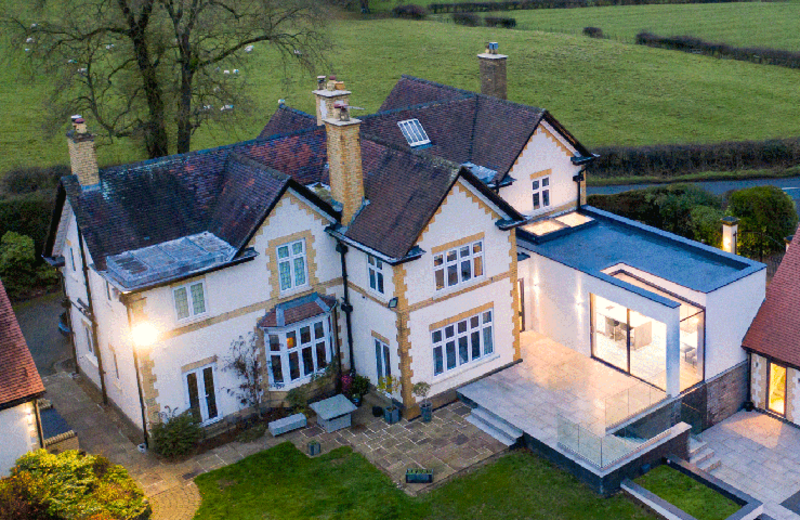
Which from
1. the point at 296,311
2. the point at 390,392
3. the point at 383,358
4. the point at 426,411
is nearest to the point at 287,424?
the point at 390,392

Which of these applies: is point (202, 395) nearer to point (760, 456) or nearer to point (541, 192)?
point (541, 192)

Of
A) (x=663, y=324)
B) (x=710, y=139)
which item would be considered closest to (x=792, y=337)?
(x=663, y=324)

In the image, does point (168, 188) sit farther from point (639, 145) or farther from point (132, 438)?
point (639, 145)

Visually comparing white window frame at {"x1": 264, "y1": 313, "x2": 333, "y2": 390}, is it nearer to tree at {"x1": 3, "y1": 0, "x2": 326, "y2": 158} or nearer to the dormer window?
the dormer window

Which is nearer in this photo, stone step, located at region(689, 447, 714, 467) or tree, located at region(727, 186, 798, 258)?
stone step, located at region(689, 447, 714, 467)

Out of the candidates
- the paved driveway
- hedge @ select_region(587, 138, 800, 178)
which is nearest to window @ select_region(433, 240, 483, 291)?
the paved driveway
